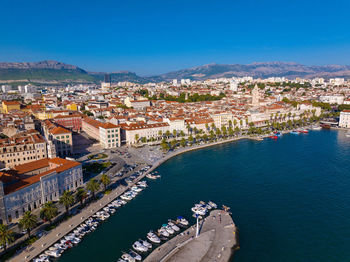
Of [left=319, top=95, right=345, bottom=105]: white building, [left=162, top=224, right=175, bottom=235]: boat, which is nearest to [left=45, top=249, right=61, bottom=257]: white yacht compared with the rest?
[left=162, top=224, right=175, bottom=235]: boat

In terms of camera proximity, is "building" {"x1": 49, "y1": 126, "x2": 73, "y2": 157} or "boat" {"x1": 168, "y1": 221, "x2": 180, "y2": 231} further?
"building" {"x1": 49, "y1": 126, "x2": 73, "y2": 157}

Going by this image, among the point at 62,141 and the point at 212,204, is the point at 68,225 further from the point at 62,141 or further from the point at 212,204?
the point at 62,141

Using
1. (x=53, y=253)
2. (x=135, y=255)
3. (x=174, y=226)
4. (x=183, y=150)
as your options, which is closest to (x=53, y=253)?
(x=53, y=253)

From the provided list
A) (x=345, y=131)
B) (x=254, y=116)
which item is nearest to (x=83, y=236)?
(x=254, y=116)

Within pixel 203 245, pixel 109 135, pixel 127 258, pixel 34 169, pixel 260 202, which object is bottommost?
pixel 127 258

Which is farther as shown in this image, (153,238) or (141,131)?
(141,131)

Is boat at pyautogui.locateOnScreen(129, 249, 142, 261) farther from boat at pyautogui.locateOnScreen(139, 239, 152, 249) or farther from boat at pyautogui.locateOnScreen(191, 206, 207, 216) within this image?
boat at pyautogui.locateOnScreen(191, 206, 207, 216)
